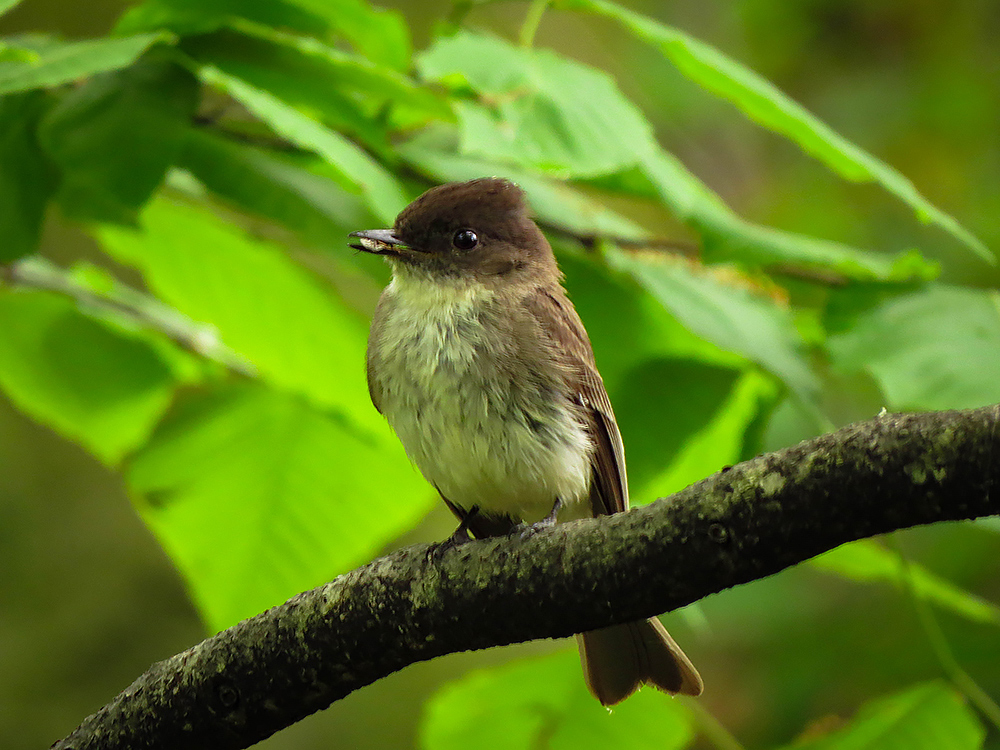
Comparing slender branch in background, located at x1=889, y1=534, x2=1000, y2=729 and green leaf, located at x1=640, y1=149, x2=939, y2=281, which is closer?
slender branch in background, located at x1=889, y1=534, x2=1000, y2=729

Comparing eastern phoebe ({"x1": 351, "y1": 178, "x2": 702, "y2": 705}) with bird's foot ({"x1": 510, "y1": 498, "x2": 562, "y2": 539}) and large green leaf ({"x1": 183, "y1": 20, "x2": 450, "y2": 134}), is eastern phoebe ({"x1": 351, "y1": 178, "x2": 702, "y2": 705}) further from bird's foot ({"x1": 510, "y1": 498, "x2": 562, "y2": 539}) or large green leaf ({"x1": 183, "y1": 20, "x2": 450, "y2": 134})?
large green leaf ({"x1": 183, "y1": 20, "x2": 450, "y2": 134})

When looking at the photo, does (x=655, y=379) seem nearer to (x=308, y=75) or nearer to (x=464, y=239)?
(x=464, y=239)

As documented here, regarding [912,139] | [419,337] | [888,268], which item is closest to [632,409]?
[419,337]

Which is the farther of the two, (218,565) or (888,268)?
(218,565)

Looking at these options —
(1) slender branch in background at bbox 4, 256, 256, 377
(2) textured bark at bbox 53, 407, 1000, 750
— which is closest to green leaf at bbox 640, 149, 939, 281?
(2) textured bark at bbox 53, 407, 1000, 750

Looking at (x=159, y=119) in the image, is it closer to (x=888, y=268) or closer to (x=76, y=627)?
(x=888, y=268)

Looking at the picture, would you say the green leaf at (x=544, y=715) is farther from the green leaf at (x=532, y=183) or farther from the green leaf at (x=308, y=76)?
the green leaf at (x=308, y=76)

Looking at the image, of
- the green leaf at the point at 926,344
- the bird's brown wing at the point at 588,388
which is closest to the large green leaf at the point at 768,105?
the green leaf at the point at 926,344
